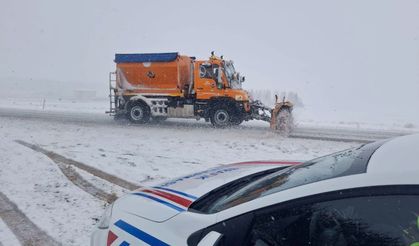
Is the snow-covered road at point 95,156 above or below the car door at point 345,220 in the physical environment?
below

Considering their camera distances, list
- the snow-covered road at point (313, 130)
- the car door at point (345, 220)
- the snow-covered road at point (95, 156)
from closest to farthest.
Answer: the car door at point (345, 220) → the snow-covered road at point (95, 156) → the snow-covered road at point (313, 130)

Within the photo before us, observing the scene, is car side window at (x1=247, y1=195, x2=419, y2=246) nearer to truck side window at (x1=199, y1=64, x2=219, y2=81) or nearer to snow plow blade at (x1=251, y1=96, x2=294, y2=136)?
snow plow blade at (x1=251, y1=96, x2=294, y2=136)

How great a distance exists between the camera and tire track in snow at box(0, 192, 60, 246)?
409 cm

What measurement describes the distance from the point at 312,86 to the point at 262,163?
271 ft

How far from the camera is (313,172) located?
223 cm

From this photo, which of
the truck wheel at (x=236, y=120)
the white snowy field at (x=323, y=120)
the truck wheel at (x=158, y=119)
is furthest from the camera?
the white snowy field at (x=323, y=120)

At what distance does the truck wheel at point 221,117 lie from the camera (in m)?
14.8

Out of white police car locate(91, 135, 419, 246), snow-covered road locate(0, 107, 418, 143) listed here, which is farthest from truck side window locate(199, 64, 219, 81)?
white police car locate(91, 135, 419, 246)

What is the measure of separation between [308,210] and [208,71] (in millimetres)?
13446

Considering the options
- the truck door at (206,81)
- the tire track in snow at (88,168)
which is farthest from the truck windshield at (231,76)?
the tire track in snow at (88,168)

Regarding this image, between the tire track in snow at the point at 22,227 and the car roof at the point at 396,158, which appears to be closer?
the car roof at the point at 396,158

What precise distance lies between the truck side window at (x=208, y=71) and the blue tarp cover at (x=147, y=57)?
1231 millimetres

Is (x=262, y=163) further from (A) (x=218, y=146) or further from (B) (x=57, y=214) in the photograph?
(A) (x=218, y=146)

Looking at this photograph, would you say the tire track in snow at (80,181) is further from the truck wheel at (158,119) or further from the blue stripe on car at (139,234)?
the truck wheel at (158,119)
